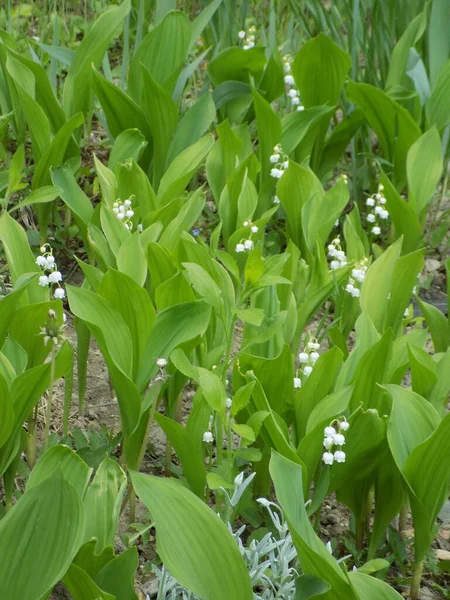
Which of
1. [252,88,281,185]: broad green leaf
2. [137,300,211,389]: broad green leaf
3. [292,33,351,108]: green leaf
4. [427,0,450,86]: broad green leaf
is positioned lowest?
[137,300,211,389]: broad green leaf

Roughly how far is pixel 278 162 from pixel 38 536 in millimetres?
1830

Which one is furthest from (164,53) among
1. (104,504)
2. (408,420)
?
(104,504)

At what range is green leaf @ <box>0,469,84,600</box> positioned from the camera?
132cm

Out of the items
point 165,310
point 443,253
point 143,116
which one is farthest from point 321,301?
point 443,253

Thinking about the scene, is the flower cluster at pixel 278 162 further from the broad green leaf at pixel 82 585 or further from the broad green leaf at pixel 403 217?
the broad green leaf at pixel 82 585

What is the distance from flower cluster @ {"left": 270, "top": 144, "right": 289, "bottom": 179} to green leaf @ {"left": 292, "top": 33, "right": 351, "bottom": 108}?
350mm

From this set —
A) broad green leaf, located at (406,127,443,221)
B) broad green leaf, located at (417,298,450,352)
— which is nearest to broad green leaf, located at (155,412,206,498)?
broad green leaf, located at (417,298,450,352)

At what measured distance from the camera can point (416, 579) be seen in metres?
1.92


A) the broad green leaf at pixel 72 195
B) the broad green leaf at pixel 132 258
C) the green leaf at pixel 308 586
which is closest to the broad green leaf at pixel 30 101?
the broad green leaf at pixel 72 195

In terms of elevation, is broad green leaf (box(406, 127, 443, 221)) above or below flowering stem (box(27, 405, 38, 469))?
above

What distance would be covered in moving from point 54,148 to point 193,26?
0.74 metres

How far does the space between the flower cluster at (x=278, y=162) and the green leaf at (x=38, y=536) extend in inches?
60.4

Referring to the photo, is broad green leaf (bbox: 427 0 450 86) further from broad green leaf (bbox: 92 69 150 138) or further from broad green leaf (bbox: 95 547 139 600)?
broad green leaf (bbox: 95 547 139 600)

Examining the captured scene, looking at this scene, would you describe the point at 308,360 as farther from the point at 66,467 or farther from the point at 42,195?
the point at 42,195
